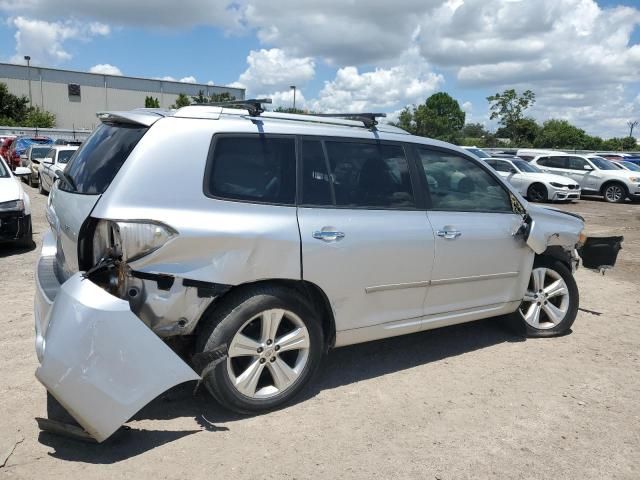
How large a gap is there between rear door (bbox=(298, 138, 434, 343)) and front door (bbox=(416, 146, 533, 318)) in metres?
0.16

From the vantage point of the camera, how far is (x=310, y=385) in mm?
3943

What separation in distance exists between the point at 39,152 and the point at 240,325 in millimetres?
19210

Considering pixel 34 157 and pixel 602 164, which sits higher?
pixel 602 164

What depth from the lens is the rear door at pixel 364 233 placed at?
3539mm

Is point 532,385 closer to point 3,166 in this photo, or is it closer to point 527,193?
point 3,166

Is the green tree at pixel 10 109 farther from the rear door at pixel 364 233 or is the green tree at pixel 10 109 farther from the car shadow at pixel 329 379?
the rear door at pixel 364 233

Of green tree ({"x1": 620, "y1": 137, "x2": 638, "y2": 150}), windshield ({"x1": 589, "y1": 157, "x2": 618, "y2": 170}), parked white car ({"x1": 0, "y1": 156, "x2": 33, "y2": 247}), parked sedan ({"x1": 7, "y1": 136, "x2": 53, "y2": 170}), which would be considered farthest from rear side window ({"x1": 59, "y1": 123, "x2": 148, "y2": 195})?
green tree ({"x1": 620, "y1": 137, "x2": 638, "y2": 150})

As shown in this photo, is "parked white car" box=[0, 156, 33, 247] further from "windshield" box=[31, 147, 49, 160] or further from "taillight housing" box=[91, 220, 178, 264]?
"windshield" box=[31, 147, 49, 160]

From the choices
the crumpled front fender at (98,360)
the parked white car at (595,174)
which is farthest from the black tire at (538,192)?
the crumpled front fender at (98,360)

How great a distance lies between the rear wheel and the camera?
20.5 meters

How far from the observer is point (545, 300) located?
5.01 metres

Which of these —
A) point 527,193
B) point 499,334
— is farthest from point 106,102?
point 499,334

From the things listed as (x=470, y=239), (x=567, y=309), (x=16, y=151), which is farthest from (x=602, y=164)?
(x=16, y=151)

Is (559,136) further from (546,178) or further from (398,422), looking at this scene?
(398,422)
